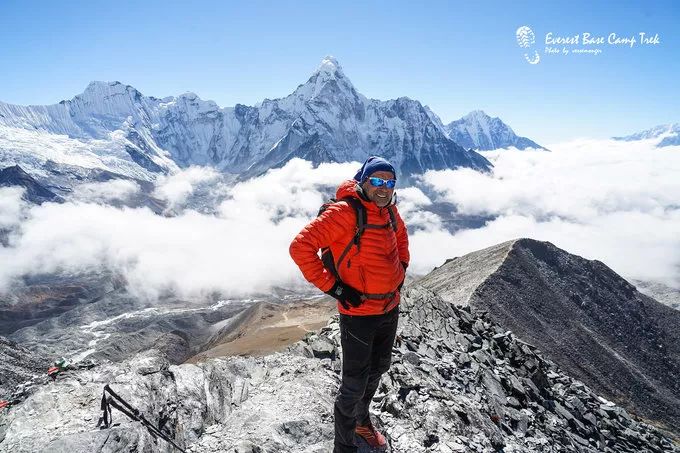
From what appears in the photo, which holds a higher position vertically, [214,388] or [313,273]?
[313,273]

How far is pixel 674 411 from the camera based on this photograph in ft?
204

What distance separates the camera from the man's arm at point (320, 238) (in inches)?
298

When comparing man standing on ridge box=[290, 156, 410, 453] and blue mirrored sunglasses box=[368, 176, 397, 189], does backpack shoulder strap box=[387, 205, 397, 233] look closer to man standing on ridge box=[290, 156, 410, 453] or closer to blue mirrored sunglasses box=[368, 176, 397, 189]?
man standing on ridge box=[290, 156, 410, 453]

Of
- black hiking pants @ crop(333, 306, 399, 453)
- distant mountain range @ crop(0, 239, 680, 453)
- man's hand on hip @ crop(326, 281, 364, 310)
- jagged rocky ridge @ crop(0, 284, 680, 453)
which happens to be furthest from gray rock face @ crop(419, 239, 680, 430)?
man's hand on hip @ crop(326, 281, 364, 310)

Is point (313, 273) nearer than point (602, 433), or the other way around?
point (313, 273)

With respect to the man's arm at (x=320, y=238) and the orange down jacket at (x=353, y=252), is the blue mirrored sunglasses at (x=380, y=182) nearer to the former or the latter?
the orange down jacket at (x=353, y=252)

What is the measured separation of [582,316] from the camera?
73.9 meters

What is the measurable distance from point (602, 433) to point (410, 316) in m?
13.2

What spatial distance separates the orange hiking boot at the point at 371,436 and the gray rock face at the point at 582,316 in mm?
49635

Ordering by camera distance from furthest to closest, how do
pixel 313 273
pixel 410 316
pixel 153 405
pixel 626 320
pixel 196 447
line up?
1. pixel 626 320
2. pixel 410 316
3. pixel 153 405
4. pixel 196 447
5. pixel 313 273

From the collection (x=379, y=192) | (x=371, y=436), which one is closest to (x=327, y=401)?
(x=371, y=436)

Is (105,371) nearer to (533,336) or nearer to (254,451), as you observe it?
(254,451)

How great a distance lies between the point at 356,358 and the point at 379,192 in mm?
3303

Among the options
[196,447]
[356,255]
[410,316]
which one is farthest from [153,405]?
[410,316]
